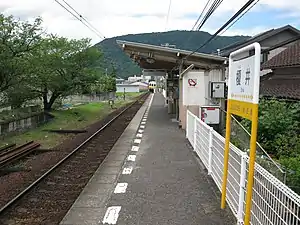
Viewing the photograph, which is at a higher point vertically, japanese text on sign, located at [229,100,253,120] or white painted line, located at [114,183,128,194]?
japanese text on sign, located at [229,100,253,120]

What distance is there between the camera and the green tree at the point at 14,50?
1627cm

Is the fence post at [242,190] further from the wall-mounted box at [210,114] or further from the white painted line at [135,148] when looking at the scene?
the wall-mounted box at [210,114]

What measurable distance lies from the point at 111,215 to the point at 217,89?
10.1m

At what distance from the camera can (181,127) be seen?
15234 mm

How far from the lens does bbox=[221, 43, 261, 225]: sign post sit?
11.7ft

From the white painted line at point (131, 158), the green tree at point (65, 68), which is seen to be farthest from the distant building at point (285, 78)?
the green tree at point (65, 68)

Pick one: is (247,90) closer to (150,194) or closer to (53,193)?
(150,194)

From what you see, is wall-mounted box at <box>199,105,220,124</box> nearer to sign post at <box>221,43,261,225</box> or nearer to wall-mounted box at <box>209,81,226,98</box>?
wall-mounted box at <box>209,81,226,98</box>

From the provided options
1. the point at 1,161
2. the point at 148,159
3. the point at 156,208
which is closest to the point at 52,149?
the point at 1,161

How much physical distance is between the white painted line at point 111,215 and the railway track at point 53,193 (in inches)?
31.5

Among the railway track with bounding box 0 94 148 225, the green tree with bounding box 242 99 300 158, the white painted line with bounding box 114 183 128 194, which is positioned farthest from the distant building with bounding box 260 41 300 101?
the white painted line with bounding box 114 183 128 194

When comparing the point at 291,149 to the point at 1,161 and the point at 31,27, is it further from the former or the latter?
the point at 31,27

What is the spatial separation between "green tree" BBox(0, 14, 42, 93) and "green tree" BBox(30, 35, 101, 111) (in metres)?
3.94

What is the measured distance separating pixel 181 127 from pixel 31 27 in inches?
352
